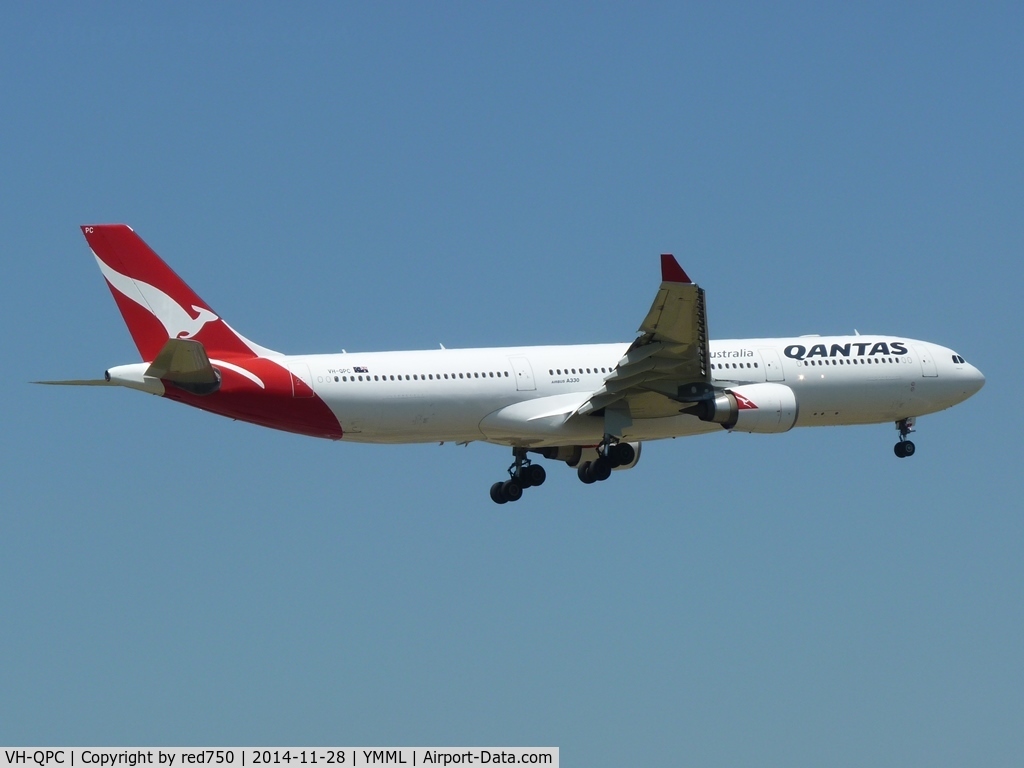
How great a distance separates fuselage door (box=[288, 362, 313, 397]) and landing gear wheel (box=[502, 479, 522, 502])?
9.92 meters

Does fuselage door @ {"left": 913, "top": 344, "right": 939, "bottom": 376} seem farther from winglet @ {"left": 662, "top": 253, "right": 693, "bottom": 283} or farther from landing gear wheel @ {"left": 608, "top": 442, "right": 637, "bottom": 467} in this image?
winglet @ {"left": 662, "top": 253, "right": 693, "bottom": 283}

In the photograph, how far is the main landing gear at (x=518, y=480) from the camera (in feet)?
207

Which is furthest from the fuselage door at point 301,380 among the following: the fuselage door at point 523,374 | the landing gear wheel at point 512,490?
the landing gear wheel at point 512,490

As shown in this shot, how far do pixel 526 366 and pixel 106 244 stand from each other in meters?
13.7

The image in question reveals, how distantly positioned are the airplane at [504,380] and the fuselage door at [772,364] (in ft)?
0.15

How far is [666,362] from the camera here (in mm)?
56719

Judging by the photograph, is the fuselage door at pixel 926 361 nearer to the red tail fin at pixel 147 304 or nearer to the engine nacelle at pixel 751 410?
the engine nacelle at pixel 751 410

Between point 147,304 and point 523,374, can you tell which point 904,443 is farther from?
point 147,304

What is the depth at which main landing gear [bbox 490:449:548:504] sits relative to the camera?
63.0 m

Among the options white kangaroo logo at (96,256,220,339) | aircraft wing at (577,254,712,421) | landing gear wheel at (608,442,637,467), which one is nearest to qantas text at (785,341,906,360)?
aircraft wing at (577,254,712,421)

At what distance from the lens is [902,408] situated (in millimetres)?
63531

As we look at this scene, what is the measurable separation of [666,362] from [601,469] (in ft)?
19.0

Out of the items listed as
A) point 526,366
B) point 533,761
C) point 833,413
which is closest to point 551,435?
point 526,366

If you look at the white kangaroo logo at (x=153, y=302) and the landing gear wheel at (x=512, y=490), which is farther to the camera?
the landing gear wheel at (x=512, y=490)
